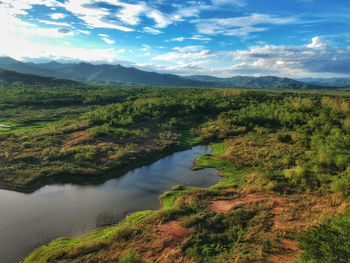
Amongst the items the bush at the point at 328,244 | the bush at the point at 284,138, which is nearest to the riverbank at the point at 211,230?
the bush at the point at 328,244

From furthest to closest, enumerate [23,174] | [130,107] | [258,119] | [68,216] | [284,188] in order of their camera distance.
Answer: [130,107]
[258,119]
[23,174]
[284,188]
[68,216]

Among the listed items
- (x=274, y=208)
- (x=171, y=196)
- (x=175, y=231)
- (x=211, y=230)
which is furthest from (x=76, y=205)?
(x=274, y=208)

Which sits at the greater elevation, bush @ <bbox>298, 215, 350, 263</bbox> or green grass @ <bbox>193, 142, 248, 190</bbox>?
bush @ <bbox>298, 215, 350, 263</bbox>

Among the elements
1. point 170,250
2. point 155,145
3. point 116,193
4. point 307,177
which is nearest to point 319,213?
point 307,177

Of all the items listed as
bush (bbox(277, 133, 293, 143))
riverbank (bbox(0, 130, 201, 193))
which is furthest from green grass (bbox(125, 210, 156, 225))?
bush (bbox(277, 133, 293, 143))

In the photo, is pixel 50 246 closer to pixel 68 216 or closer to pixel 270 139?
pixel 68 216

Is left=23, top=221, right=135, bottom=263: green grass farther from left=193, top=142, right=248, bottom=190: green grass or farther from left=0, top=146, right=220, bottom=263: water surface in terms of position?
left=193, top=142, right=248, bottom=190: green grass

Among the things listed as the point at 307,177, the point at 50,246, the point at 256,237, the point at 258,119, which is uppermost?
the point at 258,119
